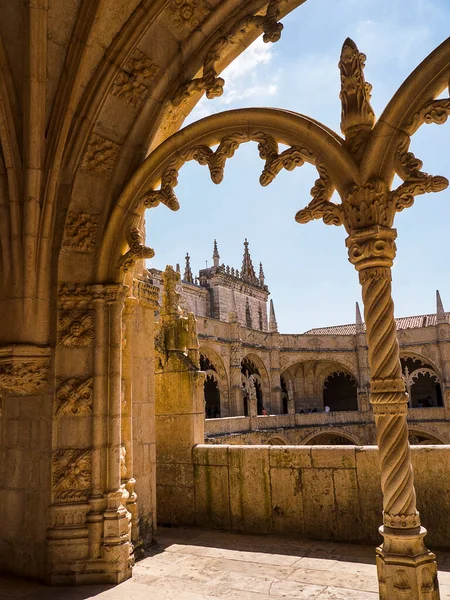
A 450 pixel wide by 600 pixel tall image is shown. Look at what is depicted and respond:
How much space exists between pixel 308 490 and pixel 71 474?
2.23 metres

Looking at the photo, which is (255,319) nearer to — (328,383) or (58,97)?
(328,383)

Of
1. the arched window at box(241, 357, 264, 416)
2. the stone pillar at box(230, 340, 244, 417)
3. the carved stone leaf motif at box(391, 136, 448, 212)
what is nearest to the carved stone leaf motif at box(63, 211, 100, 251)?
the carved stone leaf motif at box(391, 136, 448, 212)

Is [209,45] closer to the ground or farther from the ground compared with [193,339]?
farther from the ground

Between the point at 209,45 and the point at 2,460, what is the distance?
3864mm

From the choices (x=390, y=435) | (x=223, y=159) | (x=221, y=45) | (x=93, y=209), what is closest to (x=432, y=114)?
(x=223, y=159)

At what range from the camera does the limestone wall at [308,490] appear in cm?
453

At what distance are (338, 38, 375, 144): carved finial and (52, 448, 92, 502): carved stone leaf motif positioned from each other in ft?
10.4

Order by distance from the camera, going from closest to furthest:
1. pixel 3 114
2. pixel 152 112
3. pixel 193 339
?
1. pixel 3 114
2. pixel 152 112
3. pixel 193 339

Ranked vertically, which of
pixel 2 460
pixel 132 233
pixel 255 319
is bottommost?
pixel 2 460

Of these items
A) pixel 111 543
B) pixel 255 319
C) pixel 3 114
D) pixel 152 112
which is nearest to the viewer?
pixel 111 543

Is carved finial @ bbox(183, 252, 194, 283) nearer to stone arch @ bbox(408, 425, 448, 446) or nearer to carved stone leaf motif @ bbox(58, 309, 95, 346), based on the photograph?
stone arch @ bbox(408, 425, 448, 446)

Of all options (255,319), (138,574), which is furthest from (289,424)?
(138,574)

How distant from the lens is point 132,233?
14.4ft

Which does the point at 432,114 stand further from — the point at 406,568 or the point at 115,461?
the point at 115,461
